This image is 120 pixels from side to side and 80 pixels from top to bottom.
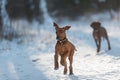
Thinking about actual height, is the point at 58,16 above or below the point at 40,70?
above

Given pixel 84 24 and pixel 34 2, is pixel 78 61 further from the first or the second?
pixel 34 2

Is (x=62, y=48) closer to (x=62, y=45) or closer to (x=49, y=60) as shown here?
(x=62, y=45)

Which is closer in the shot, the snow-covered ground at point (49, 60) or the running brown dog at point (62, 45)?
the running brown dog at point (62, 45)

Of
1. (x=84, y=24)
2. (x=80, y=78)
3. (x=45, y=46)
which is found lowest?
(x=80, y=78)

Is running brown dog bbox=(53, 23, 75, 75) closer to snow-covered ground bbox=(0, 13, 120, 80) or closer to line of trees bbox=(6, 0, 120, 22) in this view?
snow-covered ground bbox=(0, 13, 120, 80)

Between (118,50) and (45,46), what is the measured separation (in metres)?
4.14

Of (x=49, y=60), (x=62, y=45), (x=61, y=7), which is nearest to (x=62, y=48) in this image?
(x=62, y=45)

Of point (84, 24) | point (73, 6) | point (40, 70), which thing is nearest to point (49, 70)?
point (40, 70)

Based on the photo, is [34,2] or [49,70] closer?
[49,70]

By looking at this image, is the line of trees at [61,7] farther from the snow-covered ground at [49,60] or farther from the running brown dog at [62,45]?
the running brown dog at [62,45]

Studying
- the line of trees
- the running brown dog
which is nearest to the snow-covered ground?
the running brown dog

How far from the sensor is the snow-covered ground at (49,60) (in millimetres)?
9820

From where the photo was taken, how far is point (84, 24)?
93.2 feet

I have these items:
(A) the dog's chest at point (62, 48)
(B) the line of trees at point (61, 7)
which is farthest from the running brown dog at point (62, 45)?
(B) the line of trees at point (61, 7)
